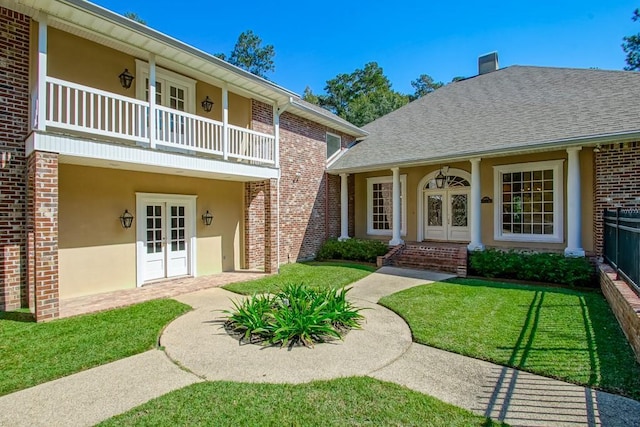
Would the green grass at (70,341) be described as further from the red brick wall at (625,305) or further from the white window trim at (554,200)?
the white window trim at (554,200)

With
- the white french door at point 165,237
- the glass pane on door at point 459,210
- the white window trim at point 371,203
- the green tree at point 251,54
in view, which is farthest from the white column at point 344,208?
the green tree at point 251,54

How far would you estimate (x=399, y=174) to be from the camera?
44.2ft

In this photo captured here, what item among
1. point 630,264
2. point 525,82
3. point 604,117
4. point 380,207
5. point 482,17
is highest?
point 482,17

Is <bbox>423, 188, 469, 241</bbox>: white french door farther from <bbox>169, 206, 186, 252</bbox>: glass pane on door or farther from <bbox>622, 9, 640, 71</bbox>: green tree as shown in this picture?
<bbox>622, 9, 640, 71</bbox>: green tree

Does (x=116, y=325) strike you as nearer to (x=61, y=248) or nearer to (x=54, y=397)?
(x=54, y=397)

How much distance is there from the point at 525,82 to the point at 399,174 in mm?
6191

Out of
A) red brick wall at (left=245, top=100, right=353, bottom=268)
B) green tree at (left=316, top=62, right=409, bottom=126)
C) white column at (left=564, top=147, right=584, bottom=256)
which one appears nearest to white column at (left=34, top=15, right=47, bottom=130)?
red brick wall at (left=245, top=100, right=353, bottom=268)

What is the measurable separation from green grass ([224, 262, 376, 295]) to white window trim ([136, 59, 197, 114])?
16.7ft

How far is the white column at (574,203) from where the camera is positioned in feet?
29.7

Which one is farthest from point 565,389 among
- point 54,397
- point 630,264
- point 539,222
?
point 539,222

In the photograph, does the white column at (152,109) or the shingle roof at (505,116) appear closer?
the white column at (152,109)

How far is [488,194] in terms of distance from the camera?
451 inches

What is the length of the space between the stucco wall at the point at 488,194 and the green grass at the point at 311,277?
312cm

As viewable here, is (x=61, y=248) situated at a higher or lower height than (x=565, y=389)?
higher
